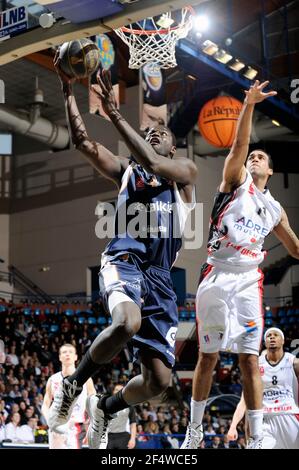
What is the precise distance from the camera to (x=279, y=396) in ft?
23.1

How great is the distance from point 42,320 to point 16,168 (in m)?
5.57

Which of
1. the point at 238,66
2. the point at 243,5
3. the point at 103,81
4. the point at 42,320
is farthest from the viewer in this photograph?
the point at 42,320

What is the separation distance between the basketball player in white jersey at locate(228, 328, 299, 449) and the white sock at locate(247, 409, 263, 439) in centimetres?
189

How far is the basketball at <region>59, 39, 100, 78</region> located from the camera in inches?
199

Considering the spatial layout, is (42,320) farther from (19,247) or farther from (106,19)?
(106,19)

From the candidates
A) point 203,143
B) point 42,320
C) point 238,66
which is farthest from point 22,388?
point 203,143

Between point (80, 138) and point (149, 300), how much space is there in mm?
1244

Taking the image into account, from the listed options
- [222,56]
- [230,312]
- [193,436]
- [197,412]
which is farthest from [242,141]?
[222,56]

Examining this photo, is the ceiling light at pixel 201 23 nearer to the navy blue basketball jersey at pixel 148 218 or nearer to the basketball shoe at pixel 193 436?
the navy blue basketball jersey at pixel 148 218

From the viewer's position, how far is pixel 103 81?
16.0 ft

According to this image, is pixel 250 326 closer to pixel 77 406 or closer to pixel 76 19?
pixel 76 19

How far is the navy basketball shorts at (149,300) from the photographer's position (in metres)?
4.93

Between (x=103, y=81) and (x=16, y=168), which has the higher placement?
(x=16, y=168)

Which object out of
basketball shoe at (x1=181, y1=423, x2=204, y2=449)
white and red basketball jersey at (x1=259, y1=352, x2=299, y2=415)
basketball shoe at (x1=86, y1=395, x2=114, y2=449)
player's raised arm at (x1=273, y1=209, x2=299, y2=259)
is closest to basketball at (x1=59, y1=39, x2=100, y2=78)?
player's raised arm at (x1=273, y1=209, x2=299, y2=259)
